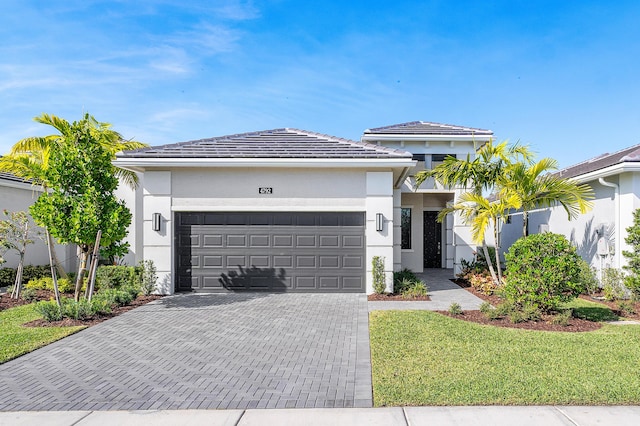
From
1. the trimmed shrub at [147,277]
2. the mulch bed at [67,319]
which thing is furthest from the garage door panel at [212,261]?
the mulch bed at [67,319]

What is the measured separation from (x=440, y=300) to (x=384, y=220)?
2.62m

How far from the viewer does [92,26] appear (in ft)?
36.7

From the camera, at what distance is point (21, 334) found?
759 centimetres

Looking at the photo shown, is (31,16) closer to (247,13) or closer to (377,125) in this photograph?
(247,13)

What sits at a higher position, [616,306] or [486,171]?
[486,171]

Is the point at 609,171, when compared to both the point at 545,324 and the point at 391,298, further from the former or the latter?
the point at 391,298

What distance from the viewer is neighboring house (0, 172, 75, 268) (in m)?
13.4

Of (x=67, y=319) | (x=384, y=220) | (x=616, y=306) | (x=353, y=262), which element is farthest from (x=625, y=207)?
(x=67, y=319)

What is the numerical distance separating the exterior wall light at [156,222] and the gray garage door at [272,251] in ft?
1.60

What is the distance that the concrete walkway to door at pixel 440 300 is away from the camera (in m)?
9.95

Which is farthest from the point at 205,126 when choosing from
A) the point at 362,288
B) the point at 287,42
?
the point at 362,288

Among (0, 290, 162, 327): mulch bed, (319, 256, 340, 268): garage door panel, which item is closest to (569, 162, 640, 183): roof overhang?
(319, 256, 340, 268): garage door panel

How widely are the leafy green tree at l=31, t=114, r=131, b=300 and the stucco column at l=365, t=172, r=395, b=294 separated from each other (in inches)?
251

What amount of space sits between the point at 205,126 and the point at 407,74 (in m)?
8.31
